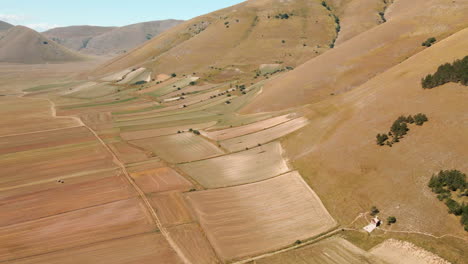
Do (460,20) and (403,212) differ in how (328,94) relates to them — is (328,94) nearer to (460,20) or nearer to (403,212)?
(460,20)

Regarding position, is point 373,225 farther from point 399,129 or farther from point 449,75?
point 449,75

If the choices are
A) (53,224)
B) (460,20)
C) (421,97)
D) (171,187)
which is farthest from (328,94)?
(53,224)

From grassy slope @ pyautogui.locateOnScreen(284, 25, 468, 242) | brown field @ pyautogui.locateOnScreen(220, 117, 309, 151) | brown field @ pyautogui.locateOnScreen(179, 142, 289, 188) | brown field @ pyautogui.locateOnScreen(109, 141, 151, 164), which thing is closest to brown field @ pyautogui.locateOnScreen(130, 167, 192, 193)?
brown field @ pyautogui.locateOnScreen(179, 142, 289, 188)

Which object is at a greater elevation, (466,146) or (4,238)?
(466,146)

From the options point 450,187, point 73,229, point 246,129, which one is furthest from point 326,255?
point 246,129

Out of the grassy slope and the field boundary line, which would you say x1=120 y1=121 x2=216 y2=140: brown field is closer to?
the field boundary line

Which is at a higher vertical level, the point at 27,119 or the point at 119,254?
the point at 27,119
